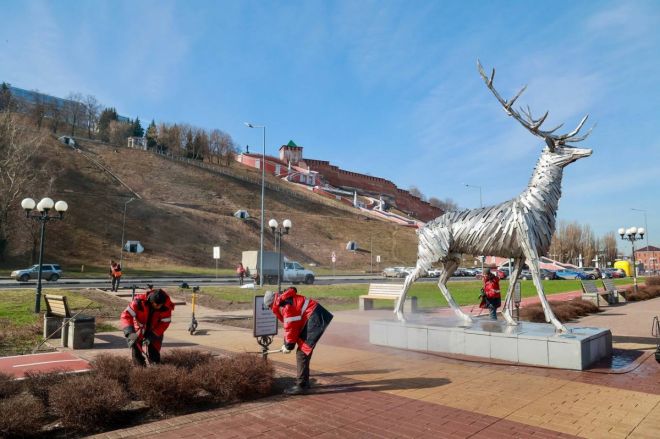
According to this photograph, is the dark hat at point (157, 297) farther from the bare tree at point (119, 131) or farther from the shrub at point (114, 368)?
the bare tree at point (119, 131)

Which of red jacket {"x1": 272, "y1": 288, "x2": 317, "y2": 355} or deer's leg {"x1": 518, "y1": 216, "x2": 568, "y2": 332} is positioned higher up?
deer's leg {"x1": 518, "y1": 216, "x2": 568, "y2": 332}

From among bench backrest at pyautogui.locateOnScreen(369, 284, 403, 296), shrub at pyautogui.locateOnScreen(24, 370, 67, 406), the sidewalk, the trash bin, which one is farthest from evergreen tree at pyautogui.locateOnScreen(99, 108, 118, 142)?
the sidewalk

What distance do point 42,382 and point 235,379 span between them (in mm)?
2495

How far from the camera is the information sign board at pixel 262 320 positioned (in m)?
→ 8.28

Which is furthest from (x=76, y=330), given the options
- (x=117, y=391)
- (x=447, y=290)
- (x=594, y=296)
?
(x=594, y=296)

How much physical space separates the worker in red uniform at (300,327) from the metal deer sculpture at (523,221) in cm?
438

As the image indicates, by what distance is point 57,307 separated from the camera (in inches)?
451

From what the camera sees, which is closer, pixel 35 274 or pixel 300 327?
pixel 300 327

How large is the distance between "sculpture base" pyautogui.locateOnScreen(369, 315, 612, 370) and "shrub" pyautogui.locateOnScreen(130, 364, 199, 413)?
543 cm

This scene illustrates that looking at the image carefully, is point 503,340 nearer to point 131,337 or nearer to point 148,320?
point 148,320

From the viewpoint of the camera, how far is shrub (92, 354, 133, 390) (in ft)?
21.9

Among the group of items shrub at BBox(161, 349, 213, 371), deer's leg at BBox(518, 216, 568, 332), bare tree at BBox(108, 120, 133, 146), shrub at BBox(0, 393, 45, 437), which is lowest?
shrub at BBox(0, 393, 45, 437)

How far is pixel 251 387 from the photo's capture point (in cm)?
674

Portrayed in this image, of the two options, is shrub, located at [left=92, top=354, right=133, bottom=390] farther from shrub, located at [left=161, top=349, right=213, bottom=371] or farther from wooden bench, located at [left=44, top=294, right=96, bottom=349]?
wooden bench, located at [left=44, top=294, right=96, bottom=349]
